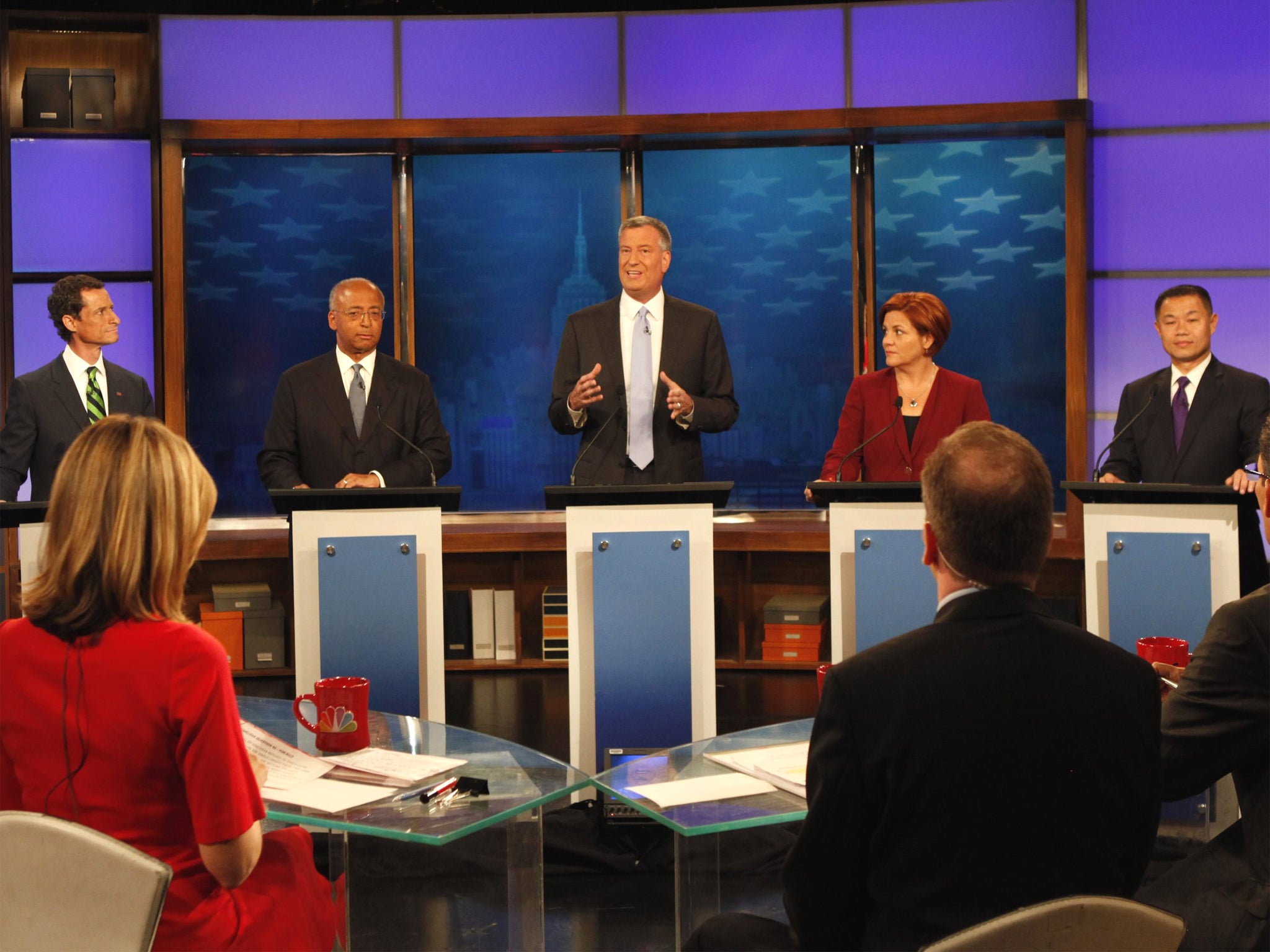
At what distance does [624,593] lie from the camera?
325 centimetres

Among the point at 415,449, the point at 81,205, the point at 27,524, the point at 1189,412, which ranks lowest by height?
the point at 27,524

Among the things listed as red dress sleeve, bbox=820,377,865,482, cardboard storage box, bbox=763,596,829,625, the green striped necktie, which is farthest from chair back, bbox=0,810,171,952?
cardboard storage box, bbox=763,596,829,625

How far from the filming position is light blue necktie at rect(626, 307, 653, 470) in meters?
4.23

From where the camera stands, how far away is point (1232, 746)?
1.83 metres

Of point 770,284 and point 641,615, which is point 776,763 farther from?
point 770,284

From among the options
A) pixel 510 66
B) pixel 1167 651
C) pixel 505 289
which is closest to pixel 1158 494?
pixel 1167 651

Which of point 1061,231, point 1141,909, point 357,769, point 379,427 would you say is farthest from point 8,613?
point 1061,231

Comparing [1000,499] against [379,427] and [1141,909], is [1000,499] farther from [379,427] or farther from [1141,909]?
[379,427]

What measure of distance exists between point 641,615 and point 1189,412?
7.75 feet

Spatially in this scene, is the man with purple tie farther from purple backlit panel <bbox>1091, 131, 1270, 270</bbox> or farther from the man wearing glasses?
the man wearing glasses

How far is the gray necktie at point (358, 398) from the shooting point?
13.9 ft

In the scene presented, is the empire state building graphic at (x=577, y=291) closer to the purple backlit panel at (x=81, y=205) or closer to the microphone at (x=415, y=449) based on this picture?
the purple backlit panel at (x=81, y=205)

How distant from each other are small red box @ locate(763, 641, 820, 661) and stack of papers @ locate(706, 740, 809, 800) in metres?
3.40

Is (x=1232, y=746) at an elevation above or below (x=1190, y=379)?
below
